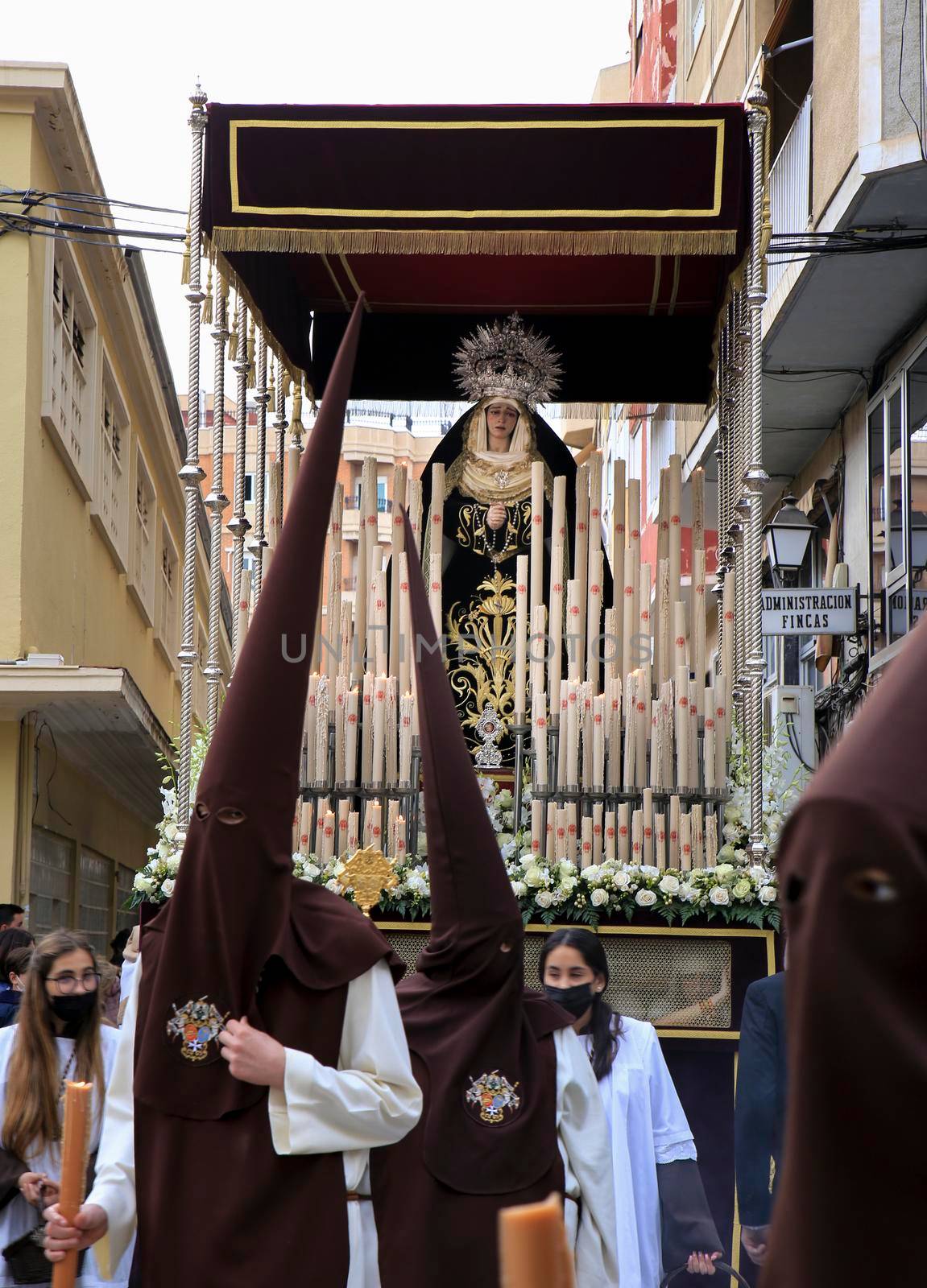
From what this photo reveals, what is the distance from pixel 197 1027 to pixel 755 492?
456 centimetres

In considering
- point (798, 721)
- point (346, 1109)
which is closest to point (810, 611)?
point (798, 721)

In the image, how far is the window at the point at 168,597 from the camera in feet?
64.6

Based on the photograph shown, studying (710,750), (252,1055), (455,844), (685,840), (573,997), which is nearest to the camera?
(252,1055)

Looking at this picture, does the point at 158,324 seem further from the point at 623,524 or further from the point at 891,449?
the point at 623,524

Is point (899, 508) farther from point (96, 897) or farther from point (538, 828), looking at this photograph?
point (96, 897)

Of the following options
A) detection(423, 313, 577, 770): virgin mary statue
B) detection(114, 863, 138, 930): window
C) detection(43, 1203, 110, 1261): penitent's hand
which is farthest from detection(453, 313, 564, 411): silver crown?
detection(114, 863, 138, 930): window

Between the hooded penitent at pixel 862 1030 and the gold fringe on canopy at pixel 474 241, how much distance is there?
6.34 meters

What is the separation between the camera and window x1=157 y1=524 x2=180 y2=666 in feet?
64.6

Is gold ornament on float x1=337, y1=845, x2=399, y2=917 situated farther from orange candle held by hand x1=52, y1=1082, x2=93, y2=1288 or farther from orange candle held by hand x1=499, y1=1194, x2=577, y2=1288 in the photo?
A: orange candle held by hand x1=499, y1=1194, x2=577, y2=1288

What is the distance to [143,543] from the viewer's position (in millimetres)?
17906

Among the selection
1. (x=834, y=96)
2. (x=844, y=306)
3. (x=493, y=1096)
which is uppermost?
(x=834, y=96)

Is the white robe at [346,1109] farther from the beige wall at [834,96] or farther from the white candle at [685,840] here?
the beige wall at [834,96]

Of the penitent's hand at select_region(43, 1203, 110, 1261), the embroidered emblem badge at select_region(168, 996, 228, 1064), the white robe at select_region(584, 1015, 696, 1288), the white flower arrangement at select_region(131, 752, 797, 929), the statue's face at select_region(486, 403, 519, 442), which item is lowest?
the white robe at select_region(584, 1015, 696, 1288)

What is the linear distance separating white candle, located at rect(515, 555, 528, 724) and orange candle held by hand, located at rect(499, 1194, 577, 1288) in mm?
6218
